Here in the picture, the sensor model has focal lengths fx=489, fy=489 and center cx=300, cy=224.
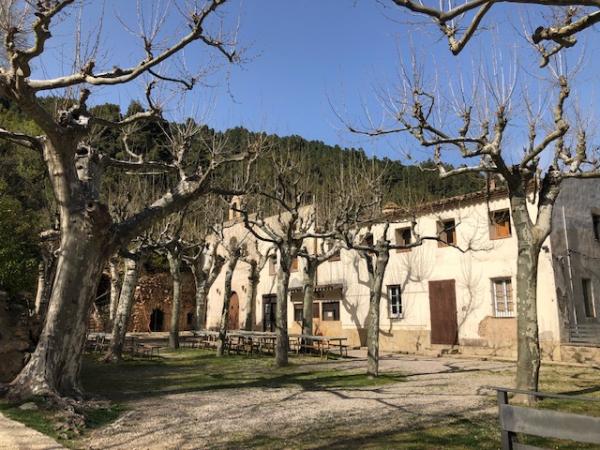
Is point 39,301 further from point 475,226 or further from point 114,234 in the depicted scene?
point 475,226

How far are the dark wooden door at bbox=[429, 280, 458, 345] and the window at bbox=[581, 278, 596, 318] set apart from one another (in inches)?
173

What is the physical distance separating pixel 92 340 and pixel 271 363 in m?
8.88

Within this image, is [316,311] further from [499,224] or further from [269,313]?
[499,224]

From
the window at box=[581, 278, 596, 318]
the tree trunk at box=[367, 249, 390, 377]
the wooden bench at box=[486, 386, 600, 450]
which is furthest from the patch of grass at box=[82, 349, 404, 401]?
the window at box=[581, 278, 596, 318]

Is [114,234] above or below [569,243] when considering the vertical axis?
below

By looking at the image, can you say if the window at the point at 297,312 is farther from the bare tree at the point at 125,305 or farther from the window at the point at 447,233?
the bare tree at the point at 125,305

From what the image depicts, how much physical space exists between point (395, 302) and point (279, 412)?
1426 centimetres

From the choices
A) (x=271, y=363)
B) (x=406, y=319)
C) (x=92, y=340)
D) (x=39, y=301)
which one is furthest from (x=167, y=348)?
(x=406, y=319)

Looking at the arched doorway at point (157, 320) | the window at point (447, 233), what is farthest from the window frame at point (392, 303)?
the arched doorway at point (157, 320)

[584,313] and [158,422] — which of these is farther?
[584,313]

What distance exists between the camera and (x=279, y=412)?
7.69m

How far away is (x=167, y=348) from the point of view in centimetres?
2075

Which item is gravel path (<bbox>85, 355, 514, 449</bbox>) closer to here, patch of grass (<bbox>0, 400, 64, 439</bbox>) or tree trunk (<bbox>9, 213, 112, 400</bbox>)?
patch of grass (<bbox>0, 400, 64, 439</bbox>)

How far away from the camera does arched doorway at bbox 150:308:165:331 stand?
3431 cm
